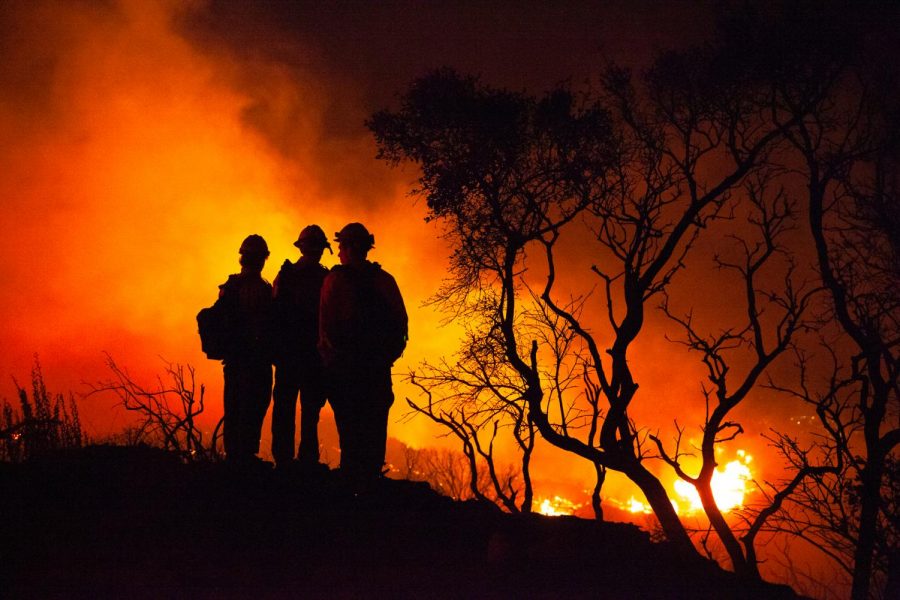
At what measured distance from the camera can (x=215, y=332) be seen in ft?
24.5

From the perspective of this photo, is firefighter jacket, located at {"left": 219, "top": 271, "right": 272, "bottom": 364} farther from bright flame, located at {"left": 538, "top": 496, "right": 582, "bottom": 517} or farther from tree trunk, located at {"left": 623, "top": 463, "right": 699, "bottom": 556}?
tree trunk, located at {"left": 623, "top": 463, "right": 699, "bottom": 556}

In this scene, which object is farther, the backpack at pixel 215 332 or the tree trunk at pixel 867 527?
the tree trunk at pixel 867 527

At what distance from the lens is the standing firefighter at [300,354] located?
24.0 ft

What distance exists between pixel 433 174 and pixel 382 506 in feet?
20.2

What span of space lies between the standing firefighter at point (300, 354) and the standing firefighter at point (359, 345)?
764 millimetres

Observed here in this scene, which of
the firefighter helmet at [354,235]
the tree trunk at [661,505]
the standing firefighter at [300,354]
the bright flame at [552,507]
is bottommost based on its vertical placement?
the bright flame at [552,507]

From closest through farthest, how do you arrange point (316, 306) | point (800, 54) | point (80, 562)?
point (80, 562) < point (316, 306) < point (800, 54)

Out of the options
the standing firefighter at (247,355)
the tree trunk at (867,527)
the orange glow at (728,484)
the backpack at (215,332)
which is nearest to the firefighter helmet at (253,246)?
the standing firefighter at (247,355)

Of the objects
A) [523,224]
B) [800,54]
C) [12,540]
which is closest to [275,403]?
[12,540]

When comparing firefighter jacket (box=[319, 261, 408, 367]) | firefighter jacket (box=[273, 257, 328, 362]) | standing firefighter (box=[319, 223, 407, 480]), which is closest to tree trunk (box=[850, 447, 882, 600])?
standing firefighter (box=[319, 223, 407, 480])

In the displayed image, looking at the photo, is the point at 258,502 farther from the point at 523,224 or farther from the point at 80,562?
the point at 523,224

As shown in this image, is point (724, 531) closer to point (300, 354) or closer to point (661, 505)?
point (661, 505)

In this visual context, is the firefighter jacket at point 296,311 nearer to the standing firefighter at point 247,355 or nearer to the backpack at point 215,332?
the standing firefighter at point 247,355

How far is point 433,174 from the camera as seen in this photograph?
10719 millimetres
